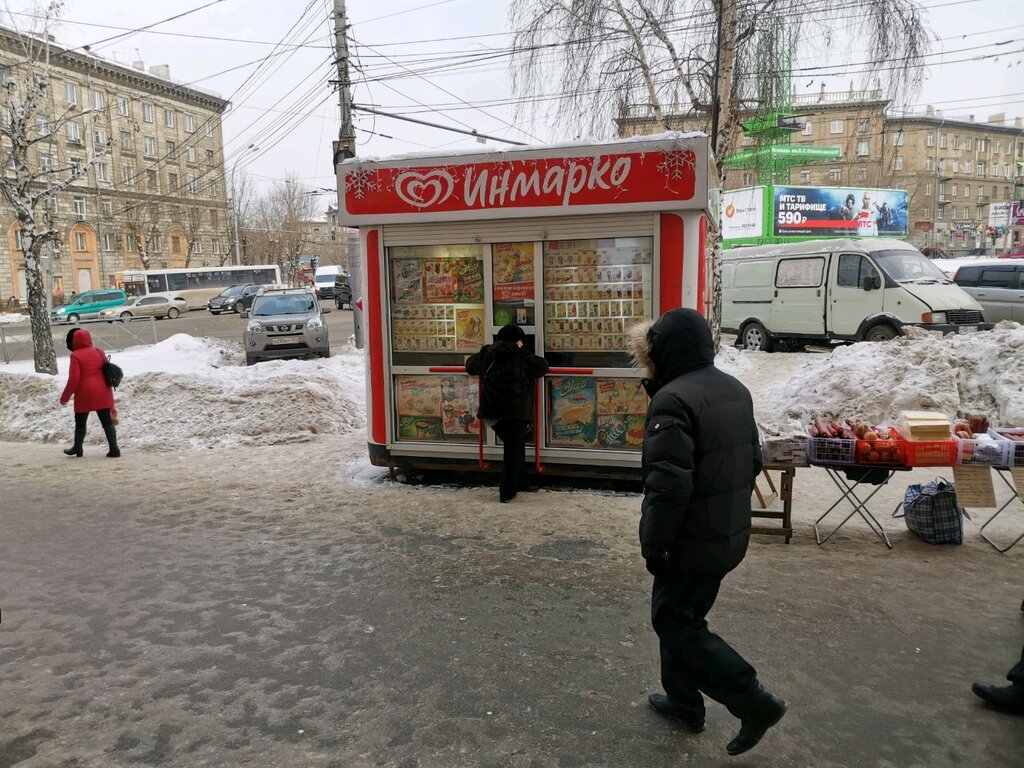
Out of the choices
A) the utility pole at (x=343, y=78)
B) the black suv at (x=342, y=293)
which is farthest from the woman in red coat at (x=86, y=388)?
the black suv at (x=342, y=293)

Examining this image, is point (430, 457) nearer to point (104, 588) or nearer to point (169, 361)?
point (104, 588)

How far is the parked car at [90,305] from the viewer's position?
40719 mm

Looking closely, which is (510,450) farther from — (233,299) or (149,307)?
(233,299)

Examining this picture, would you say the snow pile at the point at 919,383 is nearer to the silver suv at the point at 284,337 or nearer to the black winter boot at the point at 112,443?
the black winter boot at the point at 112,443

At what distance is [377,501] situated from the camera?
7086 mm

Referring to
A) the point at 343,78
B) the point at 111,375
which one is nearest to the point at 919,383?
the point at 111,375

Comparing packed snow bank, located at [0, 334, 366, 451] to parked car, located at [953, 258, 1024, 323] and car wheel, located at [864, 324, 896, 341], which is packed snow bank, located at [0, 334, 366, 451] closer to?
car wheel, located at [864, 324, 896, 341]

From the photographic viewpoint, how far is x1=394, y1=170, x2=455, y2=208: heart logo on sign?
6.96 metres

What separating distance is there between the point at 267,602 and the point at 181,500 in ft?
10.0

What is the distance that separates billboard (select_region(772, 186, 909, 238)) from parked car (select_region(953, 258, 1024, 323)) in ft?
42.2

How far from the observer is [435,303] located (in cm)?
743

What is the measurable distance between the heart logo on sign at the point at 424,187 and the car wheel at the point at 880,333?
1066 cm

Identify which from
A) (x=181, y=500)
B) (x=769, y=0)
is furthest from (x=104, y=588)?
(x=769, y=0)

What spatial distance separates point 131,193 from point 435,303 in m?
62.0
